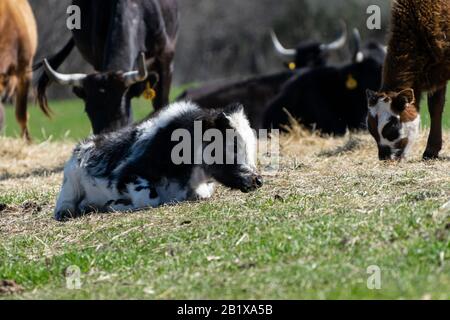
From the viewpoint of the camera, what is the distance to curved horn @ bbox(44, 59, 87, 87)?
12555mm

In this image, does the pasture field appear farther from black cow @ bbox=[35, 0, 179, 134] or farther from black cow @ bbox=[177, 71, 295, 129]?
black cow @ bbox=[177, 71, 295, 129]

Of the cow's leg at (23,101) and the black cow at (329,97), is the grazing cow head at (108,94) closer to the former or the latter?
the cow's leg at (23,101)

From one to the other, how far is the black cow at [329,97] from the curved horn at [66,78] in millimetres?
4601

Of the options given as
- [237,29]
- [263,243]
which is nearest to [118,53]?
[263,243]

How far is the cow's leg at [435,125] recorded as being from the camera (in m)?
10.8

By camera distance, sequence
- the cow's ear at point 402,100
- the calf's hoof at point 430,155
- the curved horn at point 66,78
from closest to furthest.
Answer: the cow's ear at point 402,100 → the calf's hoof at point 430,155 → the curved horn at point 66,78

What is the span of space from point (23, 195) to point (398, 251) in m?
4.98

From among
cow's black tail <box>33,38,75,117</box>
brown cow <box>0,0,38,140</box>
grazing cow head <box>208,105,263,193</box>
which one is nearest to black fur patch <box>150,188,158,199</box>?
grazing cow head <box>208,105,263,193</box>

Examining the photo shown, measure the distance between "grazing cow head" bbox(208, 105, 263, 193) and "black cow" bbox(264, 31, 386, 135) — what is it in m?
7.85

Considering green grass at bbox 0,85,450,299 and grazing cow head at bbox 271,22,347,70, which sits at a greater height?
grazing cow head at bbox 271,22,347,70

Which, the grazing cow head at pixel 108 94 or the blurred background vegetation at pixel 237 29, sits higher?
the blurred background vegetation at pixel 237 29

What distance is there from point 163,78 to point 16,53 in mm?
2633

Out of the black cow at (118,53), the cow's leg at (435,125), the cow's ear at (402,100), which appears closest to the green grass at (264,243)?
the cow's ear at (402,100)

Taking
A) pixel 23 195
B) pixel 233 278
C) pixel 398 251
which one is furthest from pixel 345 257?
pixel 23 195
